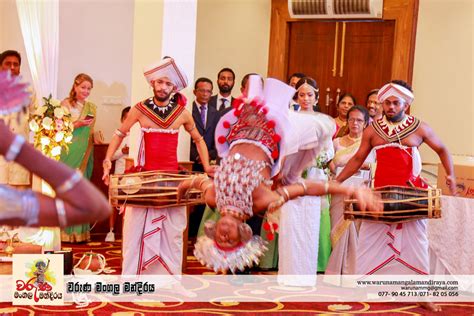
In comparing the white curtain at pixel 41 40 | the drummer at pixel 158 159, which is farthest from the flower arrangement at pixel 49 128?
the white curtain at pixel 41 40

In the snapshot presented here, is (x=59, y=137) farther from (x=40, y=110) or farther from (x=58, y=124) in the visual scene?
(x=40, y=110)

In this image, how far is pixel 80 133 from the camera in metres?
8.73

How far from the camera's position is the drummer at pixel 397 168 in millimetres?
6355

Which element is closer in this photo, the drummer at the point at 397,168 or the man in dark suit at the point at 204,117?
the drummer at the point at 397,168

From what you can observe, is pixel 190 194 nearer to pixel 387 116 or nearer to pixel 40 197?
pixel 387 116

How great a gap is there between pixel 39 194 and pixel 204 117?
637 cm

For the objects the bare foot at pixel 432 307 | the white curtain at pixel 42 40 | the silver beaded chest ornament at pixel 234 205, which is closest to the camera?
the silver beaded chest ornament at pixel 234 205

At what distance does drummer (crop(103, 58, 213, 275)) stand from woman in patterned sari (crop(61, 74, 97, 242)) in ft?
6.85

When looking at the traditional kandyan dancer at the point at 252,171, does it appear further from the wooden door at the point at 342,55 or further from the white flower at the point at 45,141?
the wooden door at the point at 342,55

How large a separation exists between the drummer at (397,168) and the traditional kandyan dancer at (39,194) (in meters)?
4.12

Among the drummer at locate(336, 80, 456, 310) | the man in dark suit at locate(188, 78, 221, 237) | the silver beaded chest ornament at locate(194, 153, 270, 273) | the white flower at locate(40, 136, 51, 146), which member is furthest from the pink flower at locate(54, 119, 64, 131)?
the silver beaded chest ornament at locate(194, 153, 270, 273)

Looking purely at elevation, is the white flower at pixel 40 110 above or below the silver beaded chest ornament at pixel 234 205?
above

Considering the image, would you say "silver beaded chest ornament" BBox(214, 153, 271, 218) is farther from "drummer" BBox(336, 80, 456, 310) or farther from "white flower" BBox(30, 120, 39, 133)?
"white flower" BBox(30, 120, 39, 133)

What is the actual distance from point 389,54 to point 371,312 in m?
4.95
